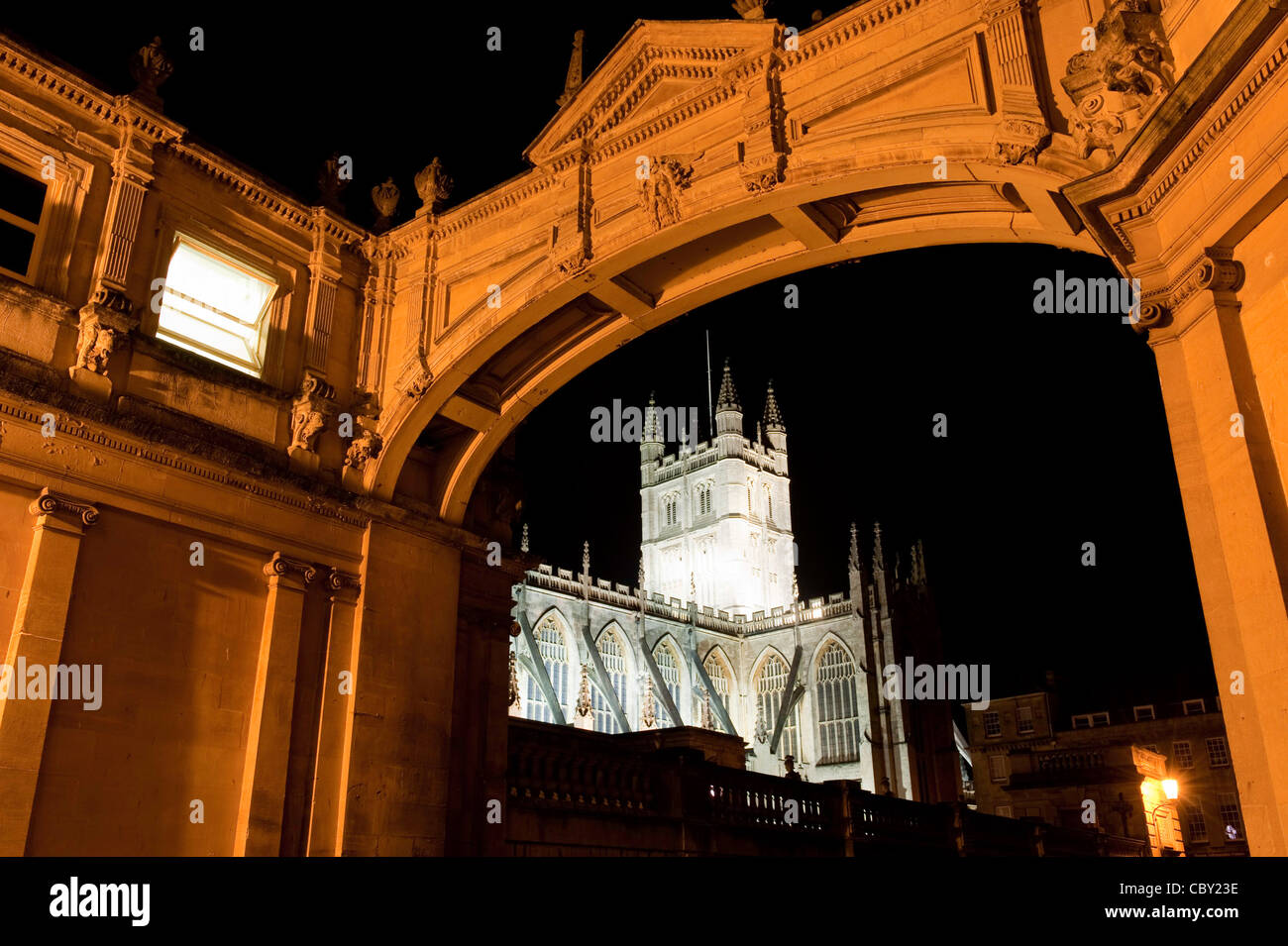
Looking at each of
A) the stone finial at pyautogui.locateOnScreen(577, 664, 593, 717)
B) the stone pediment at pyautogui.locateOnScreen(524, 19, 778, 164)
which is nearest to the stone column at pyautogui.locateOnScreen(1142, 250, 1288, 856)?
the stone pediment at pyautogui.locateOnScreen(524, 19, 778, 164)

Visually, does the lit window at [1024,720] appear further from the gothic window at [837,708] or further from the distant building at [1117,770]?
the gothic window at [837,708]

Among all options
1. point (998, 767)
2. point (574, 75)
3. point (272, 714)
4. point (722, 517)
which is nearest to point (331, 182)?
point (574, 75)

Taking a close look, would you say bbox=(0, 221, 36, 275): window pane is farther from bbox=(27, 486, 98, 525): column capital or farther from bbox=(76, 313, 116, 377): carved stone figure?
bbox=(27, 486, 98, 525): column capital

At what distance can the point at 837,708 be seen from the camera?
2534 inches

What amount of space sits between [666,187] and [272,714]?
7389mm

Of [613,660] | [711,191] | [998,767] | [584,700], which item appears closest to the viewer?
[711,191]

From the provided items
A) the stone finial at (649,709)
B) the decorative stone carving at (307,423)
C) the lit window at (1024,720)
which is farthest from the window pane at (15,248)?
the lit window at (1024,720)

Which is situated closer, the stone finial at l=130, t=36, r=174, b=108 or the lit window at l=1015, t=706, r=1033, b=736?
the stone finial at l=130, t=36, r=174, b=108

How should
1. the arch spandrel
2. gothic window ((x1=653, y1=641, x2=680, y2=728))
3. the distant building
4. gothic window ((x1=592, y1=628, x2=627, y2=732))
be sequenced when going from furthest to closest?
gothic window ((x1=653, y1=641, x2=680, y2=728))
gothic window ((x1=592, y1=628, x2=627, y2=732))
the distant building
the arch spandrel

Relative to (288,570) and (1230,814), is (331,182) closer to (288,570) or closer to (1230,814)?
(288,570)

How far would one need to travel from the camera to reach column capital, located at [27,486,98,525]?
950cm

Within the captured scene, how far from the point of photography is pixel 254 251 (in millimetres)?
12883

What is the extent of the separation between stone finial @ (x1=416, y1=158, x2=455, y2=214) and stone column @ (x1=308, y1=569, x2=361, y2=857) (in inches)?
215
